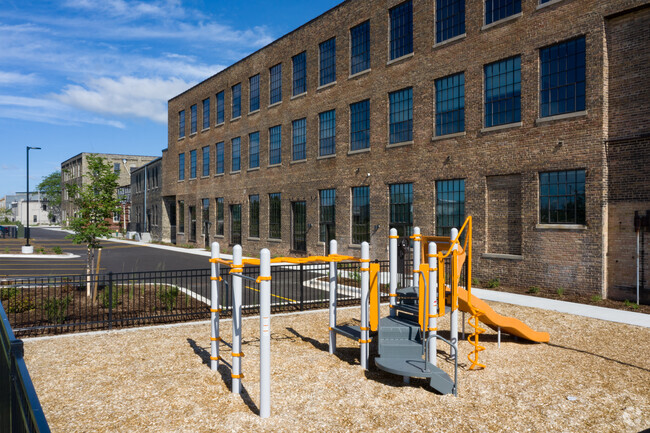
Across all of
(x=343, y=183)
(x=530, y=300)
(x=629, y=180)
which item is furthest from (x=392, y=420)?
(x=343, y=183)

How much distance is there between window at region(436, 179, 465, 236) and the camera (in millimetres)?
21828

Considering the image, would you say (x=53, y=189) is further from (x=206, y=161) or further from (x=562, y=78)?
(x=562, y=78)

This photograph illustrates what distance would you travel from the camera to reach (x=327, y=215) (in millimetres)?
30062

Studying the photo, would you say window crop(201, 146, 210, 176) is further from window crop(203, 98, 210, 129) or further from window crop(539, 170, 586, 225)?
window crop(539, 170, 586, 225)

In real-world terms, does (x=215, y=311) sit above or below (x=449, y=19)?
below

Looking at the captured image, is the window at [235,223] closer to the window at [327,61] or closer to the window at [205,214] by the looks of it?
the window at [205,214]

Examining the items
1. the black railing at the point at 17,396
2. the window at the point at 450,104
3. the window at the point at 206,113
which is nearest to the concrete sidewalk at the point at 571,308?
the window at the point at 450,104

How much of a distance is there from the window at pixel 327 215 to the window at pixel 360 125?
11.5 feet

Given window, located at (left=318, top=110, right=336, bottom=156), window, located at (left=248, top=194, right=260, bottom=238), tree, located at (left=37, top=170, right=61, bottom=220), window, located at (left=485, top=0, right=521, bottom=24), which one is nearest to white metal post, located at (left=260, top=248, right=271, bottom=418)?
window, located at (left=485, top=0, right=521, bottom=24)

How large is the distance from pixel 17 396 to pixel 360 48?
27147 millimetres

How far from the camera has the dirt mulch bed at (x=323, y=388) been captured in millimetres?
6562

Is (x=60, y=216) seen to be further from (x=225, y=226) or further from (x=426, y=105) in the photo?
(x=426, y=105)

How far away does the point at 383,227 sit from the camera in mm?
25875

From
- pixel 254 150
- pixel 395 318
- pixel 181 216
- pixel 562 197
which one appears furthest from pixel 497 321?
pixel 181 216
